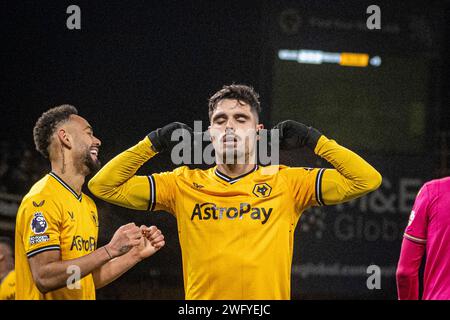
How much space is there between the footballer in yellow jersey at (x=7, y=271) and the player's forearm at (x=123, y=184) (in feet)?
5.23

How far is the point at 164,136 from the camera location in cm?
281

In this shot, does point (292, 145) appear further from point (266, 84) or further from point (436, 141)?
point (436, 141)

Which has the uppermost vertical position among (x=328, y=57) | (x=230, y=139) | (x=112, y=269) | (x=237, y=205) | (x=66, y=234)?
(x=328, y=57)

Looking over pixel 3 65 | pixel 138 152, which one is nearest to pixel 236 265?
pixel 138 152

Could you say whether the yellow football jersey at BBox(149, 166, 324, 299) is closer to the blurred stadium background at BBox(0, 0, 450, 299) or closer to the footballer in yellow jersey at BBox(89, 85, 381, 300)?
the footballer in yellow jersey at BBox(89, 85, 381, 300)

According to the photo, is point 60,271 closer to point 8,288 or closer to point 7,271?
point 8,288

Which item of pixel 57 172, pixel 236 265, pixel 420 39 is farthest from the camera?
pixel 420 39

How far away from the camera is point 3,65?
4.34m

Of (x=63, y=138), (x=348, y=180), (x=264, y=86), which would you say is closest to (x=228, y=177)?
(x=348, y=180)

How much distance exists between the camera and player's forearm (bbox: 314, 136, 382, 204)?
2732 mm

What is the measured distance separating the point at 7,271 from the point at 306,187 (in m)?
2.38

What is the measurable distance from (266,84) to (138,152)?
70.1 inches

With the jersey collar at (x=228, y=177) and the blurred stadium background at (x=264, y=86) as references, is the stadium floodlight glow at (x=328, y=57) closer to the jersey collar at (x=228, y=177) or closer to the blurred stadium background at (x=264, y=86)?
the blurred stadium background at (x=264, y=86)
